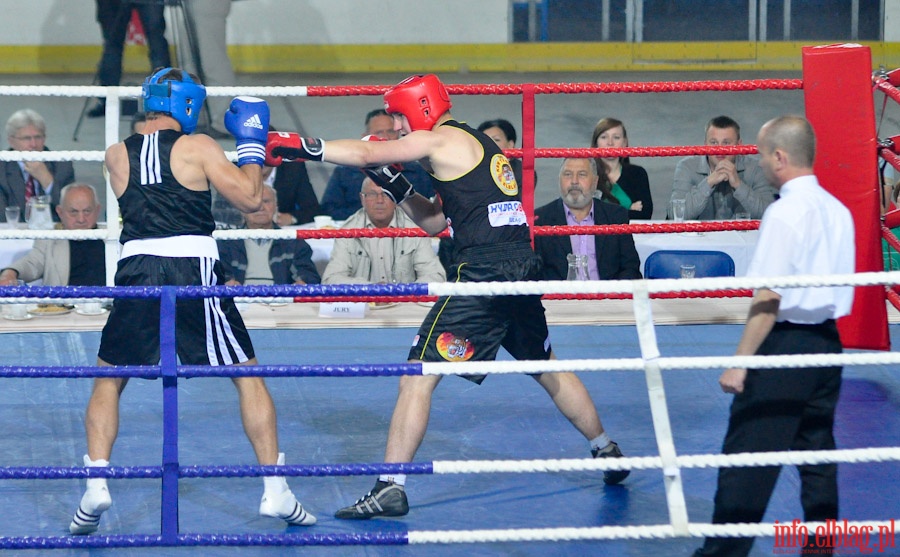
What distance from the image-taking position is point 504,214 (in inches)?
128

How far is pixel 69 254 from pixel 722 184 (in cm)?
292

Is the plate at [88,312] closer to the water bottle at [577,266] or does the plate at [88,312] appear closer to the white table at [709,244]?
the water bottle at [577,266]

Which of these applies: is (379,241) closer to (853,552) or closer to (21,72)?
(853,552)

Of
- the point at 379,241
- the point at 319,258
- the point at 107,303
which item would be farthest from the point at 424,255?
the point at 107,303

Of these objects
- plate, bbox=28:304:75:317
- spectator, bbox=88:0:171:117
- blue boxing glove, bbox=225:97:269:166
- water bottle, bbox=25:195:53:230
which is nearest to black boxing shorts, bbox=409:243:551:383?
blue boxing glove, bbox=225:97:269:166

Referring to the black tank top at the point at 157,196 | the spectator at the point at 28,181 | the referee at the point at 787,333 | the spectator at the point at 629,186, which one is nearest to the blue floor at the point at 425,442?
the referee at the point at 787,333

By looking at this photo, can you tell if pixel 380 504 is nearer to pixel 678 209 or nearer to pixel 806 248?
pixel 806 248

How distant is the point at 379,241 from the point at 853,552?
7.96 ft

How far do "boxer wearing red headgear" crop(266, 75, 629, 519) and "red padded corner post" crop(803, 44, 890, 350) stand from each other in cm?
126

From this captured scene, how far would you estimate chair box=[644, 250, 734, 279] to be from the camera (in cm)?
489

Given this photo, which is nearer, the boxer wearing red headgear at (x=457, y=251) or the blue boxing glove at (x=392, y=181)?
the boxer wearing red headgear at (x=457, y=251)

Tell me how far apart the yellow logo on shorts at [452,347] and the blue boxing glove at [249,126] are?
2.26 ft

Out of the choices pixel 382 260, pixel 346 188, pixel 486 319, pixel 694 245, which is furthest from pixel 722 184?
pixel 486 319

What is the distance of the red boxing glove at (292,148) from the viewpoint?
3.06 m
